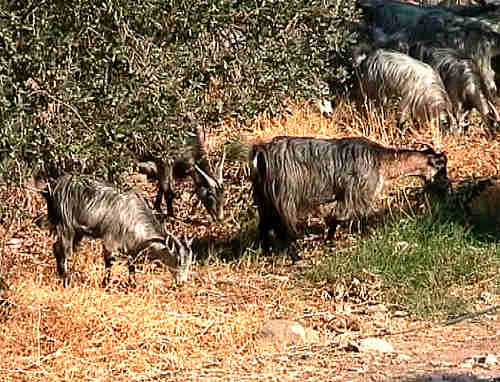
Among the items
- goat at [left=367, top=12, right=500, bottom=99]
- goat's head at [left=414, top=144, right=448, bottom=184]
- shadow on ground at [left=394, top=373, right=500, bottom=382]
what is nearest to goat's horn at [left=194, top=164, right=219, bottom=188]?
goat's head at [left=414, top=144, right=448, bottom=184]

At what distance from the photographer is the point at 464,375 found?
642 centimetres

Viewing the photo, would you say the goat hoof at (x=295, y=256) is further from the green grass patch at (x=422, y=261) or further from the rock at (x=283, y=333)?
the rock at (x=283, y=333)

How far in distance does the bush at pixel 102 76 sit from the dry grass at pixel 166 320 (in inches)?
29.5

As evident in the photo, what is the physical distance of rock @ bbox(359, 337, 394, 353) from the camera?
23.7 ft

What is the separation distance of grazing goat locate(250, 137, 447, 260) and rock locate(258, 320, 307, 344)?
8.03ft

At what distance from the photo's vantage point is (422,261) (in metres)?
9.15

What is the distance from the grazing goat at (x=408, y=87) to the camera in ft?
43.2

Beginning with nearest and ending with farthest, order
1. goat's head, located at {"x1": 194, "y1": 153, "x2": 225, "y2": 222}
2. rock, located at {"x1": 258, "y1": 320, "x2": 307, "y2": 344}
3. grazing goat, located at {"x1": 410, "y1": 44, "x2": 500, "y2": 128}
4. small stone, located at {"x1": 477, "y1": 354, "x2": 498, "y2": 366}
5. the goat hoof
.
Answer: small stone, located at {"x1": 477, "y1": 354, "x2": 498, "y2": 366} < rock, located at {"x1": 258, "y1": 320, "x2": 307, "y2": 344} < the goat hoof < goat's head, located at {"x1": 194, "y1": 153, "x2": 225, "y2": 222} < grazing goat, located at {"x1": 410, "y1": 44, "x2": 500, "y2": 128}

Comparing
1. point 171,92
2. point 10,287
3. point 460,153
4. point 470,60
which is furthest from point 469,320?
point 470,60

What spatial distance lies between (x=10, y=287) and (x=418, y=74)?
6.76 meters

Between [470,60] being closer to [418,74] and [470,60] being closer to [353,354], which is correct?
[418,74]

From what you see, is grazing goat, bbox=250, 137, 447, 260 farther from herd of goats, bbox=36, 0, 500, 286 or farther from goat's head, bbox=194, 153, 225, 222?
goat's head, bbox=194, 153, 225, 222

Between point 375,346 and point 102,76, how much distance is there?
8.75 feet

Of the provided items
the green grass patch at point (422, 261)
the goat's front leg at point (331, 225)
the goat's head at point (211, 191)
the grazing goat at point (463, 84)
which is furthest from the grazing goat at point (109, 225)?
the grazing goat at point (463, 84)
